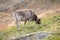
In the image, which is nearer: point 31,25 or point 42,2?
point 31,25

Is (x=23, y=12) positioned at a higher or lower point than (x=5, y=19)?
higher

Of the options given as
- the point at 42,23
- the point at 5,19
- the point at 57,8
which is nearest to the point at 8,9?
the point at 5,19

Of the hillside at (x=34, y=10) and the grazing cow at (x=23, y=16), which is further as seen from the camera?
the grazing cow at (x=23, y=16)

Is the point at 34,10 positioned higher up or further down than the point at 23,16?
further down

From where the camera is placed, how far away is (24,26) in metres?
19.9

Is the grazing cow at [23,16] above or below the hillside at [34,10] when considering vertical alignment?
above

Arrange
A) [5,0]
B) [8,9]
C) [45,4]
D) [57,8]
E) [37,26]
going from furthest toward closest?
[5,0] → [8,9] → [45,4] → [57,8] → [37,26]

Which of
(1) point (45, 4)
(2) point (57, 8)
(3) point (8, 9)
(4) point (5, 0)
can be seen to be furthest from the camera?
(4) point (5, 0)

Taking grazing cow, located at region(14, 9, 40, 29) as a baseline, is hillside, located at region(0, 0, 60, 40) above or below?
below

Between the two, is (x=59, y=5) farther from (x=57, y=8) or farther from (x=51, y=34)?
(x=51, y=34)

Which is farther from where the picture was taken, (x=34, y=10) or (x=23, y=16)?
(x=34, y=10)

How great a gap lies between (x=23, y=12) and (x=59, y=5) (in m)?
8.69

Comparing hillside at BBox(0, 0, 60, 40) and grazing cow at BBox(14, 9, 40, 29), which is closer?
A: hillside at BBox(0, 0, 60, 40)

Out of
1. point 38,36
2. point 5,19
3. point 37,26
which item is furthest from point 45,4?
point 38,36
